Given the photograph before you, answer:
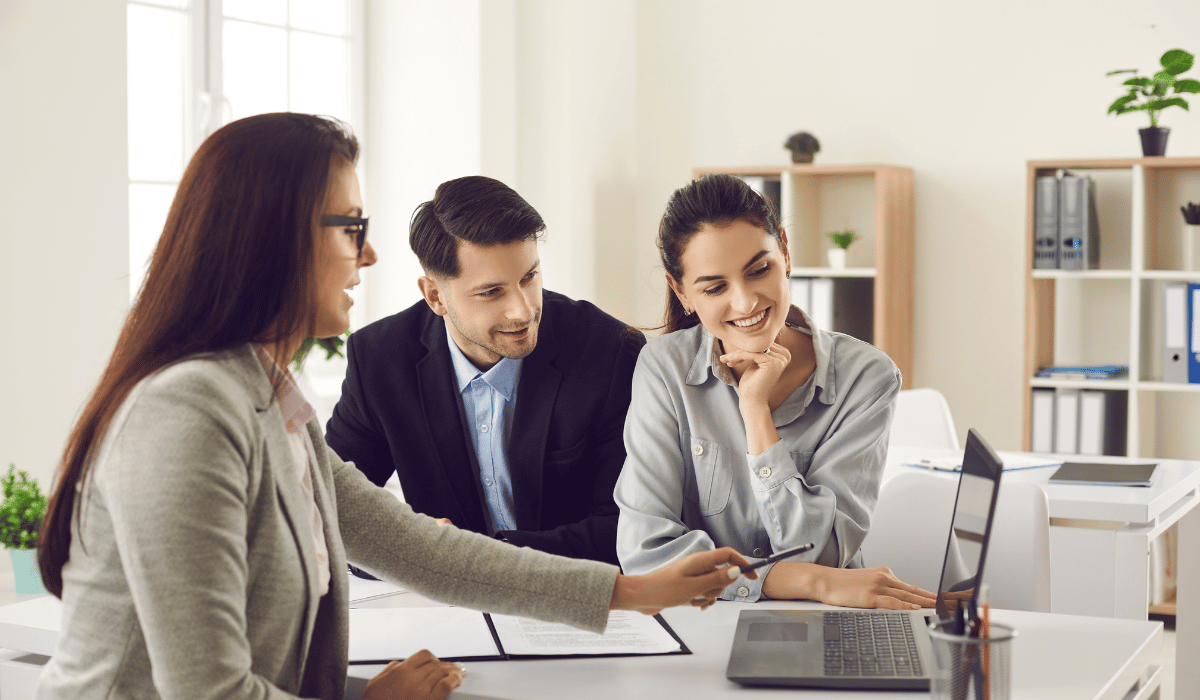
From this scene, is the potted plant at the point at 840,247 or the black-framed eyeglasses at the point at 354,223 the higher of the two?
the potted plant at the point at 840,247

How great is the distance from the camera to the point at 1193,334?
3861 millimetres

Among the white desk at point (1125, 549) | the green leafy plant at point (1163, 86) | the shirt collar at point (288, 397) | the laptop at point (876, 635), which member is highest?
the green leafy plant at point (1163, 86)

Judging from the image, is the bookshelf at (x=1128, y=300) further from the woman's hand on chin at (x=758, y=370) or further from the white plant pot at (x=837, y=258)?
the woman's hand on chin at (x=758, y=370)

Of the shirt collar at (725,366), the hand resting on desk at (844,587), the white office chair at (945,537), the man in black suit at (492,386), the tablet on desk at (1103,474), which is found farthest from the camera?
the tablet on desk at (1103,474)

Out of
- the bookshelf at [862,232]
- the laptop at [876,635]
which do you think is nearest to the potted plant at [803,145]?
the bookshelf at [862,232]

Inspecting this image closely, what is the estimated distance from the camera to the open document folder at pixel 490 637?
4.70 feet

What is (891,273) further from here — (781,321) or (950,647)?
(950,647)

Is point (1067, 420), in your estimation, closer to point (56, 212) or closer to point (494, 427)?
point (494, 427)

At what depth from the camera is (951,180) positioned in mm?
4508

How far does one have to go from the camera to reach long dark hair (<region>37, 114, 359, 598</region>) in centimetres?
113

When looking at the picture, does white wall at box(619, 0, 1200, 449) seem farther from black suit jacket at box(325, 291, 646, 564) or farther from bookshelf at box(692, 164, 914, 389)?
black suit jacket at box(325, 291, 646, 564)

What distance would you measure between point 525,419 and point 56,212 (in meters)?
1.67

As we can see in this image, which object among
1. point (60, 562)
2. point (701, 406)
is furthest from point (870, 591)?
point (60, 562)

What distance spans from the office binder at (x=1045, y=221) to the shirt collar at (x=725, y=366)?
7.92ft
